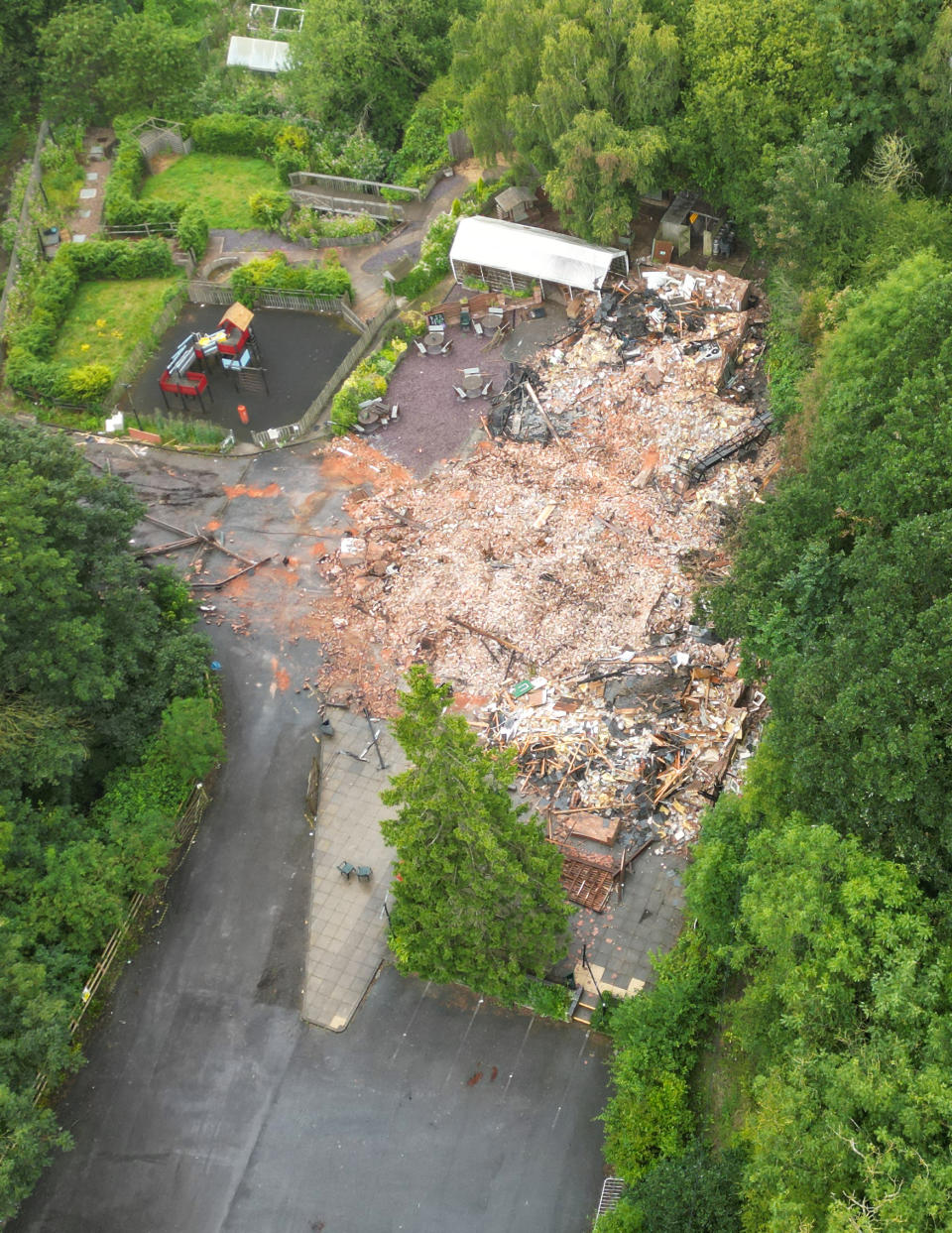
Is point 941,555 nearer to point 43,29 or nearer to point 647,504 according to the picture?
point 647,504

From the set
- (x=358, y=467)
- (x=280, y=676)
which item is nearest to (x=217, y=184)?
(x=358, y=467)

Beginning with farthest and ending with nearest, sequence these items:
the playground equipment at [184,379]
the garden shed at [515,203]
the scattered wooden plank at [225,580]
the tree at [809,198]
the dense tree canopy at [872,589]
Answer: the garden shed at [515,203]
the playground equipment at [184,379]
the tree at [809,198]
the scattered wooden plank at [225,580]
the dense tree canopy at [872,589]

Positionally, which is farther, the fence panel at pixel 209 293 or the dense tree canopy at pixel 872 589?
the fence panel at pixel 209 293

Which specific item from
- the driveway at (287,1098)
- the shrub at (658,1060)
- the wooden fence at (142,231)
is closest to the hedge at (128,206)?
the wooden fence at (142,231)

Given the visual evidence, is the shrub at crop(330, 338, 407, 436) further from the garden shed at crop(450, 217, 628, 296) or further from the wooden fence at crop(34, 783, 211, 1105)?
the wooden fence at crop(34, 783, 211, 1105)

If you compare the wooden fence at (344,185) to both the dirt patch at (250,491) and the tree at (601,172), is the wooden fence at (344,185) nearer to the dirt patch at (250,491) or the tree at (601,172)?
the tree at (601,172)

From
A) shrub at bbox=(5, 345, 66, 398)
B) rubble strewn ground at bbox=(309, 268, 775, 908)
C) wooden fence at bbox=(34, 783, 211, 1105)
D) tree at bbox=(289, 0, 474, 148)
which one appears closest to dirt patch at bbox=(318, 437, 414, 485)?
rubble strewn ground at bbox=(309, 268, 775, 908)

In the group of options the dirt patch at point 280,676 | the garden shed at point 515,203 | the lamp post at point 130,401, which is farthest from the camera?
the garden shed at point 515,203

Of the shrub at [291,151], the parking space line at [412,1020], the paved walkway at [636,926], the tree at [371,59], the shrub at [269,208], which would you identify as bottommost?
the parking space line at [412,1020]

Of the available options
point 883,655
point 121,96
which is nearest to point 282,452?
point 883,655
